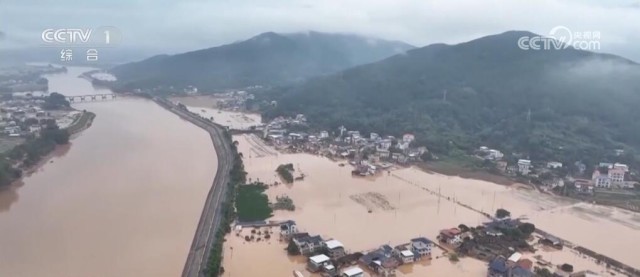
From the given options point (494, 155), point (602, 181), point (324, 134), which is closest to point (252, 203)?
point (324, 134)

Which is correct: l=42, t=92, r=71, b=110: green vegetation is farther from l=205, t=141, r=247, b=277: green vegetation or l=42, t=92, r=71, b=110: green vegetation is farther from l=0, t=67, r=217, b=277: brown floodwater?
l=205, t=141, r=247, b=277: green vegetation

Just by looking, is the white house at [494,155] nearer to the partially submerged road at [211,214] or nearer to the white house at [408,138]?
the white house at [408,138]

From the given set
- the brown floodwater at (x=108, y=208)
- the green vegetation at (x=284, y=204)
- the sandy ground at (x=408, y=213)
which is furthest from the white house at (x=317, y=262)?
the green vegetation at (x=284, y=204)

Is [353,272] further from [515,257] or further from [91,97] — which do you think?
[91,97]

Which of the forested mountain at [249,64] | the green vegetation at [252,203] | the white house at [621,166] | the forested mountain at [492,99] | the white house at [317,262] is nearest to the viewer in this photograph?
the white house at [317,262]

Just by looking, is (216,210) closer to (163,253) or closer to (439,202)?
(163,253)

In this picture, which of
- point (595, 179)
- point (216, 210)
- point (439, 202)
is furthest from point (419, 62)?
point (216, 210)

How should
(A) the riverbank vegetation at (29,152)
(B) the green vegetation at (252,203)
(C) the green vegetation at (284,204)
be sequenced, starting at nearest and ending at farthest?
(B) the green vegetation at (252,203), (C) the green vegetation at (284,204), (A) the riverbank vegetation at (29,152)

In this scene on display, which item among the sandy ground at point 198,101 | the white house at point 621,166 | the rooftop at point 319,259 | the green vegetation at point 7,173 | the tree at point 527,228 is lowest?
the rooftop at point 319,259
